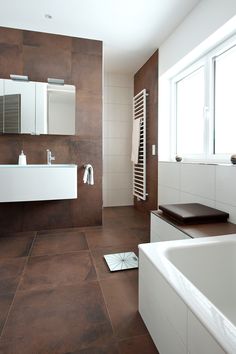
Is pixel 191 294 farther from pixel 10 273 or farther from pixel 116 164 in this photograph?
pixel 116 164

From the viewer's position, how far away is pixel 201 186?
207cm

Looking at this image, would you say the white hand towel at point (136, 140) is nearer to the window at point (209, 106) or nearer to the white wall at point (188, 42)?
the white wall at point (188, 42)

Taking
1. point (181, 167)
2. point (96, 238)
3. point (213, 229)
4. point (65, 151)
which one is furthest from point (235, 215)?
point (65, 151)

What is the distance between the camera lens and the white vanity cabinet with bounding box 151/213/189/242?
5.22ft

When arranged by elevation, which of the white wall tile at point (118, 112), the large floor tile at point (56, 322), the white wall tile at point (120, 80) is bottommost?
the large floor tile at point (56, 322)

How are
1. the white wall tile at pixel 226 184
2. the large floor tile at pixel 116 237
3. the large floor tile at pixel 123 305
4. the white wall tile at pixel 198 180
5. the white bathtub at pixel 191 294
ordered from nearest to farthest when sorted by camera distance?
the white bathtub at pixel 191 294
the large floor tile at pixel 123 305
the white wall tile at pixel 226 184
the white wall tile at pixel 198 180
the large floor tile at pixel 116 237

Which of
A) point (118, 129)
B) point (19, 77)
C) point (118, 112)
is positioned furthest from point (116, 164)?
point (19, 77)

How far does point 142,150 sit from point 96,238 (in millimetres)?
1641

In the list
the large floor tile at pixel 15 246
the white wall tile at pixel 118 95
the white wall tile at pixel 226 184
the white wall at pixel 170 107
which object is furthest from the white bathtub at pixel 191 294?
the white wall tile at pixel 118 95

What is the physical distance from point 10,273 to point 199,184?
178 centimetres

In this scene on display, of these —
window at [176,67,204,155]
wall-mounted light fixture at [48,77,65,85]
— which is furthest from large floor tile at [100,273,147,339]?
wall-mounted light fixture at [48,77,65,85]

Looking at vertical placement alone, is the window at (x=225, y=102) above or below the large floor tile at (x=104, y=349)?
above

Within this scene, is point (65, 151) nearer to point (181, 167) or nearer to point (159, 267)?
point (181, 167)

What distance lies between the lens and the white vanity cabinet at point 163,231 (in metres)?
1.59
